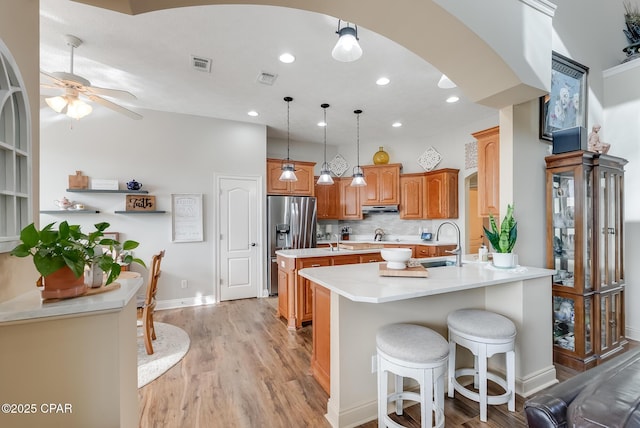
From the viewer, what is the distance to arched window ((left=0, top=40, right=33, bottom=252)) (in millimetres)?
1054

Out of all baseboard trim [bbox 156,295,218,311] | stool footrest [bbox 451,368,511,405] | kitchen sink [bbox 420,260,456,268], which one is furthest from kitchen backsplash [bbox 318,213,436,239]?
stool footrest [bbox 451,368,511,405]

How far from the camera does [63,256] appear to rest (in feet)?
3.24

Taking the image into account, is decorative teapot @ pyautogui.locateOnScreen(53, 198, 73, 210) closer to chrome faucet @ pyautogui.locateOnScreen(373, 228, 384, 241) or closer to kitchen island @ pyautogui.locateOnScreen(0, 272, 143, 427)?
kitchen island @ pyautogui.locateOnScreen(0, 272, 143, 427)

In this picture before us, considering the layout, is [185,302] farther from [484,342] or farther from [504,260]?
[504,260]

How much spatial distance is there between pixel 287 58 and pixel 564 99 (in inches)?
108

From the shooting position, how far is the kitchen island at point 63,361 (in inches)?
37.9

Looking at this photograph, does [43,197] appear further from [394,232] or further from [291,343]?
[394,232]

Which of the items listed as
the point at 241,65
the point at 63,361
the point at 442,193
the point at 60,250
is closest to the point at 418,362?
the point at 63,361

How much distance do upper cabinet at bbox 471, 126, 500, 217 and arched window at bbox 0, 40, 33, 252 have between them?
3.46 meters

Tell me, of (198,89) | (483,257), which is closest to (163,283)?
(198,89)

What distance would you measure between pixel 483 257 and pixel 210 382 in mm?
2654

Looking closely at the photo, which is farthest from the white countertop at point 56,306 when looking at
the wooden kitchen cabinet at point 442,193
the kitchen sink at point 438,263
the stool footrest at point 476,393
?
the wooden kitchen cabinet at point 442,193

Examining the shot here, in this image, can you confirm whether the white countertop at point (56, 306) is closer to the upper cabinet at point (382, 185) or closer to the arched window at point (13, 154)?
the arched window at point (13, 154)

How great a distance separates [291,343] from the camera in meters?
3.01
